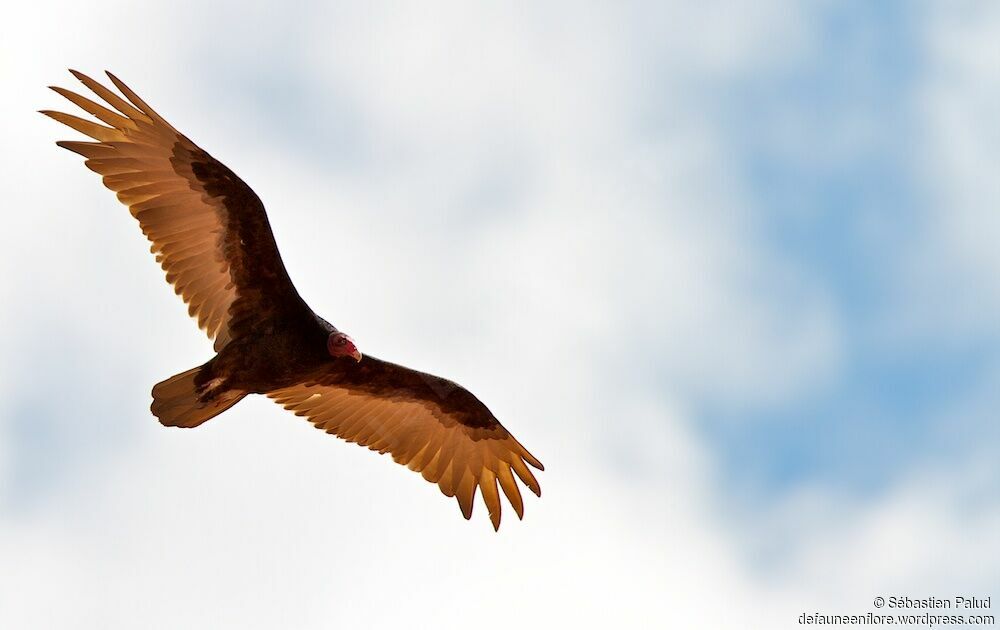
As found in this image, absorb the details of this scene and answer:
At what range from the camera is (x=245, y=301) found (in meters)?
12.5

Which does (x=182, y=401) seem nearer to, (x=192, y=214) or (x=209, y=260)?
(x=209, y=260)

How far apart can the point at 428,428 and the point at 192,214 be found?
3.26 meters

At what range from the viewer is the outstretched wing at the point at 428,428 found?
13.6 metres

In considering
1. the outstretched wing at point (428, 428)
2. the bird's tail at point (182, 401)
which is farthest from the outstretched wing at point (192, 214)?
the outstretched wing at point (428, 428)

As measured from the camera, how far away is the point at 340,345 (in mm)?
12352

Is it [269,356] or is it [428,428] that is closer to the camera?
[269,356]

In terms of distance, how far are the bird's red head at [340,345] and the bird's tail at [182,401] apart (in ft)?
3.48

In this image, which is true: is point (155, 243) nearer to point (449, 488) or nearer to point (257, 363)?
point (257, 363)

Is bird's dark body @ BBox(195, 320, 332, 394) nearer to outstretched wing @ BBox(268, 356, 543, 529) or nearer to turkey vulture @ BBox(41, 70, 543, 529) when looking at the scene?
turkey vulture @ BBox(41, 70, 543, 529)

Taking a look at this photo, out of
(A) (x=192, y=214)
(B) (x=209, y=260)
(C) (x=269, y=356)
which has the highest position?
(A) (x=192, y=214)

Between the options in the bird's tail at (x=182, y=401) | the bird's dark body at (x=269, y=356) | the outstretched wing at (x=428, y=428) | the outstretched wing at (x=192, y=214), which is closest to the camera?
the outstretched wing at (x=192, y=214)

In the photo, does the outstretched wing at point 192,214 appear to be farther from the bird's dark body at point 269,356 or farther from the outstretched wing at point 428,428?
the outstretched wing at point 428,428

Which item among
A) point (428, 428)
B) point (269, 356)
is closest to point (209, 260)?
point (269, 356)

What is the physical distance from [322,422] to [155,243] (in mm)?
2488
